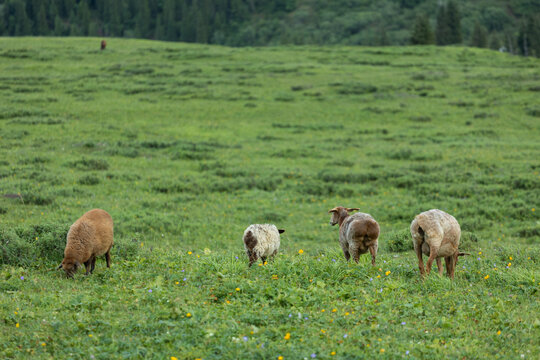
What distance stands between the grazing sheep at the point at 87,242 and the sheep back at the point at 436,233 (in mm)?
5348

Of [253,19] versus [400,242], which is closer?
[400,242]

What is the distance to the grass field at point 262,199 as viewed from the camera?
21.1 ft

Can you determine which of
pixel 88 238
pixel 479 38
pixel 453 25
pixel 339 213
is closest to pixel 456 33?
pixel 453 25

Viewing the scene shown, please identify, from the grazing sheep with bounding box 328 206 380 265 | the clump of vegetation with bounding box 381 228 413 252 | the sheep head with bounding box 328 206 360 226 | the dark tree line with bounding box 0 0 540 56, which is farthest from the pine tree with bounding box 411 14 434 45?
the grazing sheep with bounding box 328 206 380 265

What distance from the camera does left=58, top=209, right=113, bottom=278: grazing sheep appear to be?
8805 mm

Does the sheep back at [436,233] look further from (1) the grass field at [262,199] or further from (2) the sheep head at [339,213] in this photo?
(2) the sheep head at [339,213]

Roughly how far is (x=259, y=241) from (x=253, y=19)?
144 m

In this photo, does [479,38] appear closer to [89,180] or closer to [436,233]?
[89,180]

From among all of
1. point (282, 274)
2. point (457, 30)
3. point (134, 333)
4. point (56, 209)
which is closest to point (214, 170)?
point (56, 209)

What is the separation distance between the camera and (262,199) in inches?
720

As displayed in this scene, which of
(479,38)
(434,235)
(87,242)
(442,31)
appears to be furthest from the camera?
(442,31)

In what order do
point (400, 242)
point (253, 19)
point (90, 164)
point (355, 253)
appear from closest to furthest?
point (355, 253)
point (400, 242)
point (90, 164)
point (253, 19)

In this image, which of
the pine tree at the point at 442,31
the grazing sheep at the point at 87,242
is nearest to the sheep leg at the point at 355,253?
the grazing sheep at the point at 87,242

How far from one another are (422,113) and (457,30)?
6857 centimetres
